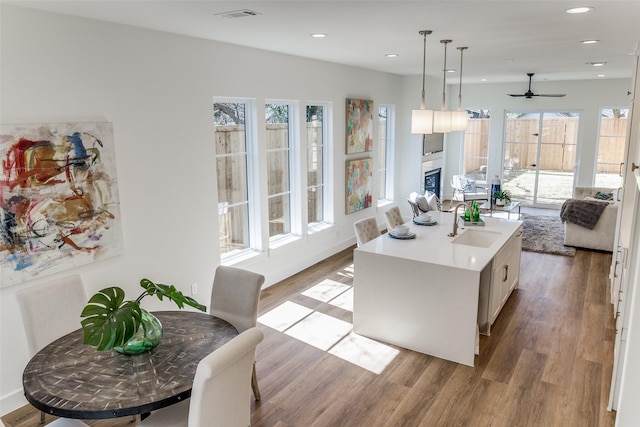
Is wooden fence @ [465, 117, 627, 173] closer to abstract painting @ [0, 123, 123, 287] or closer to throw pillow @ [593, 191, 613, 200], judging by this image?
throw pillow @ [593, 191, 613, 200]

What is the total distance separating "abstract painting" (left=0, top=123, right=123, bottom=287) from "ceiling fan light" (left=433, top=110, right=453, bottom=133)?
280 cm

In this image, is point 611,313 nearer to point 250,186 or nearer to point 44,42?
point 250,186

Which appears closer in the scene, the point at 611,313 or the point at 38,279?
the point at 38,279

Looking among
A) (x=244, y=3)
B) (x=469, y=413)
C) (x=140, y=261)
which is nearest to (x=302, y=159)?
(x=140, y=261)

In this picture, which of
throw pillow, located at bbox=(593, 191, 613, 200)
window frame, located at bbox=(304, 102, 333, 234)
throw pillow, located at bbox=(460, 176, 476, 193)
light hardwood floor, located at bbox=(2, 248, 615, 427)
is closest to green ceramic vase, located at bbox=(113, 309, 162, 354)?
light hardwood floor, located at bbox=(2, 248, 615, 427)

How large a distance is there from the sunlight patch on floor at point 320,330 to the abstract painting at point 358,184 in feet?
8.61

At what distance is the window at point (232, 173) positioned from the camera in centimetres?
499

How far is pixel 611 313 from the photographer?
4.98m

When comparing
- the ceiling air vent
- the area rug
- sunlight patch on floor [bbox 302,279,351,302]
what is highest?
the ceiling air vent

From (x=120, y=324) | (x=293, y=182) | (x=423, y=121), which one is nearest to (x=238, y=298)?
(x=120, y=324)

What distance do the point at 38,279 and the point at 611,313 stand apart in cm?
532

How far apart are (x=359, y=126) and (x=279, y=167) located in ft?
5.90

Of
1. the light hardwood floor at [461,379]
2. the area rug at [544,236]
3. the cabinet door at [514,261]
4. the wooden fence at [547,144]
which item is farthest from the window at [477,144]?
the light hardwood floor at [461,379]

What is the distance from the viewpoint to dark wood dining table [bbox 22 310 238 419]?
2211 mm
